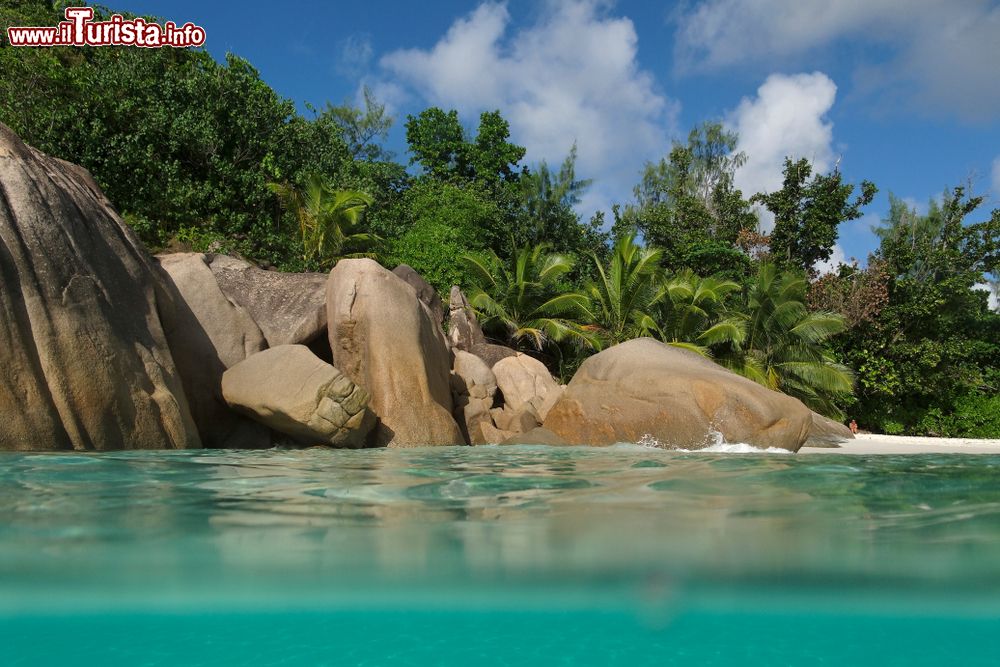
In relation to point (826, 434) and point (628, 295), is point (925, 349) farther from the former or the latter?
point (628, 295)

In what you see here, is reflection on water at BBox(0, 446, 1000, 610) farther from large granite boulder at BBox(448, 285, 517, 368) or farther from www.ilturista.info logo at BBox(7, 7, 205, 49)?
www.ilturista.info logo at BBox(7, 7, 205, 49)

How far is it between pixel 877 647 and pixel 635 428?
7174 millimetres

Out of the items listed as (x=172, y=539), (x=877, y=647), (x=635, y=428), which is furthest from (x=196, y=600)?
(x=635, y=428)

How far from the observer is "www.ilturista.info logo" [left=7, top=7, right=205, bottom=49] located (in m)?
17.7

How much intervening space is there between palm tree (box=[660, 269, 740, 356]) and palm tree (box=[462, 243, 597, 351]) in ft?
7.28

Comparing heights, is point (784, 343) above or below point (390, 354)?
above

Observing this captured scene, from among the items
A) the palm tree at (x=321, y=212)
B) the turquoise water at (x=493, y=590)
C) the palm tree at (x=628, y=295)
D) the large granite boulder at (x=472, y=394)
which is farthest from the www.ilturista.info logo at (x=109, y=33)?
the turquoise water at (x=493, y=590)

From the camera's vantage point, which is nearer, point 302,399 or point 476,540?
point 476,540

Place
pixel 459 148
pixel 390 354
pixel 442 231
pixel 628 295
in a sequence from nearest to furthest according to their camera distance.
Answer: pixel 390 354
pixel 628 295
pixel 442 231
pixel 459 148

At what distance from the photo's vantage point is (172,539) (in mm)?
2855

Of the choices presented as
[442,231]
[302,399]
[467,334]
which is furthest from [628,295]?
[302,399]

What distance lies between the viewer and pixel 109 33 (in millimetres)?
18203

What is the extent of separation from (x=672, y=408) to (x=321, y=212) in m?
11.1

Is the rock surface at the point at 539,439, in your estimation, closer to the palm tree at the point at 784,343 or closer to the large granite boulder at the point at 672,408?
the large granite boulder at the point at 672,408
